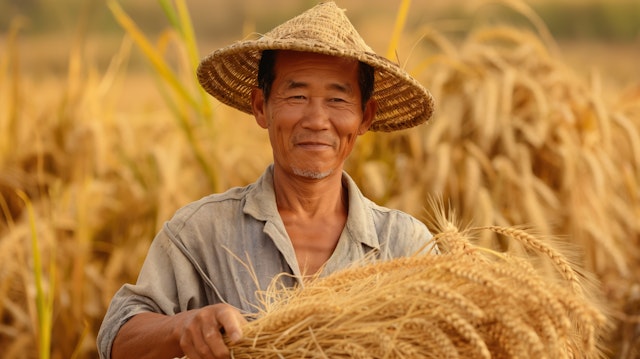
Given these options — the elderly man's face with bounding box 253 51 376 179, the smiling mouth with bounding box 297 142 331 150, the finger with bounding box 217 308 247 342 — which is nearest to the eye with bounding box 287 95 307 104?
the elderly man's face with bounding box 253 51 376 179

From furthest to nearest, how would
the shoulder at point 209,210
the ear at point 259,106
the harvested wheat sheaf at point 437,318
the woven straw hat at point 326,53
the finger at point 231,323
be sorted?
the ear at point 259,106, the shoulder at point 209,210, the woven straw hat at point 326,53, the finger at point 231,323, the harvested wheat sheaf at point 437,318

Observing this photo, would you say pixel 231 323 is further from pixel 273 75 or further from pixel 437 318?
pixel 273 75

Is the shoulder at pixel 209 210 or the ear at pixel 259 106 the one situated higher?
the ear at pixel 259 106

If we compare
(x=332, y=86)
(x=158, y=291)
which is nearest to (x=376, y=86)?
(x=332, y=86)

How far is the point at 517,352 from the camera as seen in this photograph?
1754mm

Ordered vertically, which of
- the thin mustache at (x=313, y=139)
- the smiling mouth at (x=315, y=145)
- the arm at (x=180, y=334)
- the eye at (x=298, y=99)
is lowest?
the arm at (x=180, y=334)

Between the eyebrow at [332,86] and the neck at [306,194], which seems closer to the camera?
the eyebrow at [332,86]

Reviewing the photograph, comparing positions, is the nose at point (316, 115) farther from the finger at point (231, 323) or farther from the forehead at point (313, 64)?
the finger at point (231, 323)

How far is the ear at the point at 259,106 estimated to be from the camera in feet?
8.79

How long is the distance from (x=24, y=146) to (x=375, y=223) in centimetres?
356

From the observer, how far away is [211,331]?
190 centimetres

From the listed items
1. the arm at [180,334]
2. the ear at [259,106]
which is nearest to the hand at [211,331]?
the arm at [180,334]

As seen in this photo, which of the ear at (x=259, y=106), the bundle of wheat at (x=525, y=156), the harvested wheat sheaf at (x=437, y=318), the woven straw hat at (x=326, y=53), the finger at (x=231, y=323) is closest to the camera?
the harvested wheat sheaf at (x=437, y=318)

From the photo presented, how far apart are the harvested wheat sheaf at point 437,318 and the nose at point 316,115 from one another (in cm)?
60
